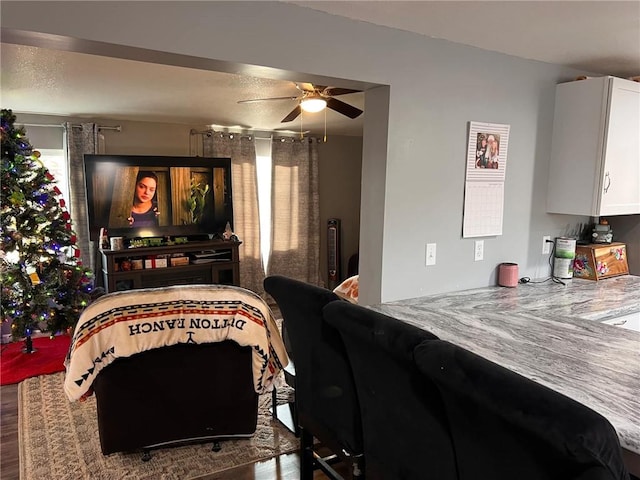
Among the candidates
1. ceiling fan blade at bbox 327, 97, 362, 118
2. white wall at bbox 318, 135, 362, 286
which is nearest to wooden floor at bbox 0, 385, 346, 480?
ceiling fan blade at bbox 327, 97, 362, 118

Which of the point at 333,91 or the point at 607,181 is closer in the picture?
the point at 607,181

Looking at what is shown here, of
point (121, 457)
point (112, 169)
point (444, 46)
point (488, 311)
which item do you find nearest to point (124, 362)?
point (121, 457)

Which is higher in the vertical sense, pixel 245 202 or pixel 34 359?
pixel 245 202

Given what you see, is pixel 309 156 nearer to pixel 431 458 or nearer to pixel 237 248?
pixel 237 248

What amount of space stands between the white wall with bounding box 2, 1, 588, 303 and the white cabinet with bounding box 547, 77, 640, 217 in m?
0.09

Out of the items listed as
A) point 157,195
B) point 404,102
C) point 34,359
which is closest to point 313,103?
point 404,102

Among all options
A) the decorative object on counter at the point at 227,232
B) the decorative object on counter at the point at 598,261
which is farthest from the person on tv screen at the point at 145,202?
the decorative object on counter at the point at 598,261

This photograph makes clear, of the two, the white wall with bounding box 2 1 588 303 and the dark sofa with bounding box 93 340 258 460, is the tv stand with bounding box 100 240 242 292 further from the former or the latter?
the white wall with bounding box 2 1 588 303

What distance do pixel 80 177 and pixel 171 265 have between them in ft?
4.50

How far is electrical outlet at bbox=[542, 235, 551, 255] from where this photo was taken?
283 cm

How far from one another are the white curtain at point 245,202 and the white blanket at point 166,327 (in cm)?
356

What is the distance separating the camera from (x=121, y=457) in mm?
2551

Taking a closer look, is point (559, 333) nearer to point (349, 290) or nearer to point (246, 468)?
point (246, 468)

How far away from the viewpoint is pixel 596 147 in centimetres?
255
